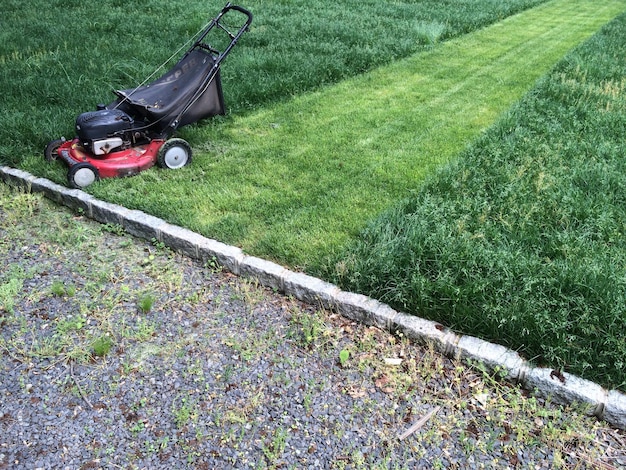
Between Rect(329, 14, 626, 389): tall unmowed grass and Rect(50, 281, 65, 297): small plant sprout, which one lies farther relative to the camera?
Rect(50, 281, 65, 297): small plant sprout

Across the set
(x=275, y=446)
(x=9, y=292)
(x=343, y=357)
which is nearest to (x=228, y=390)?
(x=275, y=446)

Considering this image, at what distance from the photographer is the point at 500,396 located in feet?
9.37

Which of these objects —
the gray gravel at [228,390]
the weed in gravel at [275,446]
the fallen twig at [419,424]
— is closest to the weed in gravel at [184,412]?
the gray gravel at [228,390]

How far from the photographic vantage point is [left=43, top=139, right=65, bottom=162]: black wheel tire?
4938mm

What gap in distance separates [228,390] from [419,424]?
3.12ft

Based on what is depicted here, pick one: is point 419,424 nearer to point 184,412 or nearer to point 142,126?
point 184,412

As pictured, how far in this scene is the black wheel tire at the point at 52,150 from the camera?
16.2ft

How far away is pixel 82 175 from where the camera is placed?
458cm

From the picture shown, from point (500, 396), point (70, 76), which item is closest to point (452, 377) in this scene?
point (500, 396)

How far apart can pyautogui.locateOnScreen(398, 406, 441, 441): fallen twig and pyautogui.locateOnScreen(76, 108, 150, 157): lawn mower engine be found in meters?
3.31

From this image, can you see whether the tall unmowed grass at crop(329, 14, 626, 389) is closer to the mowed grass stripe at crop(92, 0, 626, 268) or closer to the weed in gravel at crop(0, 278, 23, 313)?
the mowed grass stripe at crop(92, 0, 626, 268)

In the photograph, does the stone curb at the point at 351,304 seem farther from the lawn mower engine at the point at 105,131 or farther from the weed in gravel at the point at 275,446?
the weed in gravel at the point at 275,446

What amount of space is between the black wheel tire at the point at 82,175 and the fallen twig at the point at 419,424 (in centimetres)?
329

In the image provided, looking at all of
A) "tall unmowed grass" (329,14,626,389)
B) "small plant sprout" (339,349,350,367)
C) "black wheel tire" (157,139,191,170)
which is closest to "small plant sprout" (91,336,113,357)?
"small plant sprout" (339,349,350,367)
